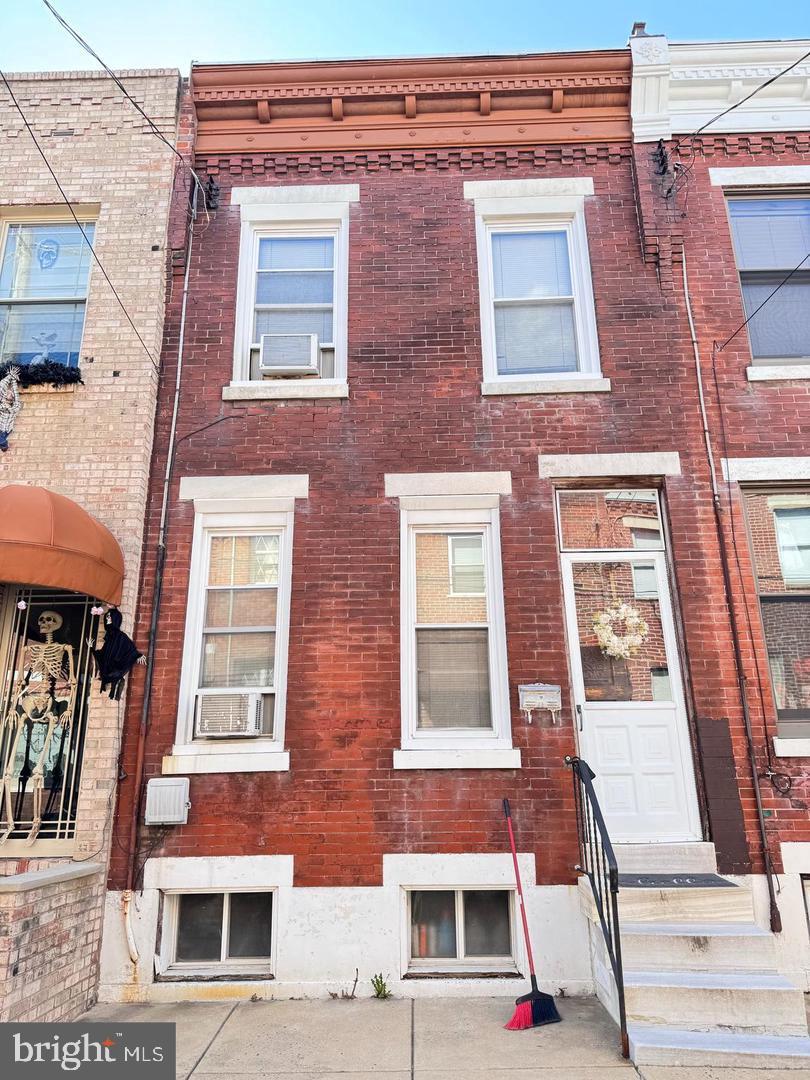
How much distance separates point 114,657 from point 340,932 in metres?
2.74

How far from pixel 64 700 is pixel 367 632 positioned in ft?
8.44

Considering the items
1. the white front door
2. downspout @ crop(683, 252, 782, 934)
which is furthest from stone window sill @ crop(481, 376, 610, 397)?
the white front door

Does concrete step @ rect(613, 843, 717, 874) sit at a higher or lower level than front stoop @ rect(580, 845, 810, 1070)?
higher

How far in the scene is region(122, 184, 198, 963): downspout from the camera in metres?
5.61

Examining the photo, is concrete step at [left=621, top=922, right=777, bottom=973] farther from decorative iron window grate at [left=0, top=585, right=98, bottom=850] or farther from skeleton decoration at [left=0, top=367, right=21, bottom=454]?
skeleton decoration at [left=0, top=367, right=21, bottom=454]

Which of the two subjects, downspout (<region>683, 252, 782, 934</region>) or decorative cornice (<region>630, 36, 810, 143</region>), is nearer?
downspout (<region>683, 252, 782, 934</region>)

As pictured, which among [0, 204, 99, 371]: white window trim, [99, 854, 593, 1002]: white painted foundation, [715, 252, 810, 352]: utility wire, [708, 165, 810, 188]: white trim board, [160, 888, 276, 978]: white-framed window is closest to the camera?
[99, 854, 593, 1002]: white painted foundation

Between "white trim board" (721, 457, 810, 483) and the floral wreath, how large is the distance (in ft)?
4.94

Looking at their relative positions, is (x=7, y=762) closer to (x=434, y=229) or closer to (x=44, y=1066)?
(x=44, y=1066)

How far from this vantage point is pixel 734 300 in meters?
7.05

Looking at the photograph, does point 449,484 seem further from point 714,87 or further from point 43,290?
point 714,87

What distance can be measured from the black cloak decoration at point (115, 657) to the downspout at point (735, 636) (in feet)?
16.2

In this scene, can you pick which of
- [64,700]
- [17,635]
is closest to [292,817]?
[64,700]

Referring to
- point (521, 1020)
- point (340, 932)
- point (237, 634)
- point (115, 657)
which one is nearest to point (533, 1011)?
point (521, 1020)
